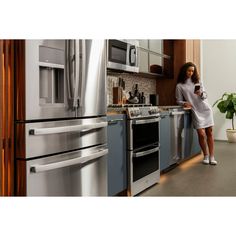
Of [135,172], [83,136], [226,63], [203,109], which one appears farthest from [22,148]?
[226,63]

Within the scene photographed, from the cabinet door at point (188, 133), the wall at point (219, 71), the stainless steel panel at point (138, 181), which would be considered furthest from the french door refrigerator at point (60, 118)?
the wall at point (219, 71)

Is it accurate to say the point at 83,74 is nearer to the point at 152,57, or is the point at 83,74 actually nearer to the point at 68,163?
the point at 68,163

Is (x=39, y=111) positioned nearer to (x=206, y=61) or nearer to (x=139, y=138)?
(x=139, y=138)

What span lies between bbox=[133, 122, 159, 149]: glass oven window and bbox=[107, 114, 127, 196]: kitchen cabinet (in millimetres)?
164

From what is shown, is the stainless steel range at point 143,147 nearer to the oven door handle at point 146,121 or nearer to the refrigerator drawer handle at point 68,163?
the oven door handle at point 146,121

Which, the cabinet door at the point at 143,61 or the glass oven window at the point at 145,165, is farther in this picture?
the cabinet door at the point at 143,61

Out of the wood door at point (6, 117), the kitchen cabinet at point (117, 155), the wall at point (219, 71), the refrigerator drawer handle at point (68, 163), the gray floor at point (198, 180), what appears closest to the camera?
the wood door at point (6, 117)

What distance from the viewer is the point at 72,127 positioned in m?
2.09

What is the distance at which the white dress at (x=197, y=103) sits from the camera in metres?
4.56

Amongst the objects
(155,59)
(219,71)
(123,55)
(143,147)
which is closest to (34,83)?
(143,147)

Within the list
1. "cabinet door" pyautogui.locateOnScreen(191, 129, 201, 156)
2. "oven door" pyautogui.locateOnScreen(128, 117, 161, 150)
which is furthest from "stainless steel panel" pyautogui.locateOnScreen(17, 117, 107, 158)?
"cabinet door" pyautogui.locateOnScreen(191, 129, 201, 156)

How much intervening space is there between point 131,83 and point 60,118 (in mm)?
2476

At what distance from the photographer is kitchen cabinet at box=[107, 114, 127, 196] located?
2.58 metres

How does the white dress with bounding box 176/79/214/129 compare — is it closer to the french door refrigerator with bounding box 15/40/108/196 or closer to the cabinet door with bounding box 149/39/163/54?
the cabinet door with bounding box 149/39/163/54
